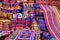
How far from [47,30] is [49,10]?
0.58m

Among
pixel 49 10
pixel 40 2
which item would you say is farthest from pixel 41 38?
pixel 40 2

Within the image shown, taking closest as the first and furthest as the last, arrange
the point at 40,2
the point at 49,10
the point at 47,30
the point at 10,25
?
1. the point at 47,30
2. the point at 10,25
3. the point at 49,10
4. the point at 40,2

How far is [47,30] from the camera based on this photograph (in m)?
2.74

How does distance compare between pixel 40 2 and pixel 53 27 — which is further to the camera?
pixel 40 2

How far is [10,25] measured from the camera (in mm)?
2934

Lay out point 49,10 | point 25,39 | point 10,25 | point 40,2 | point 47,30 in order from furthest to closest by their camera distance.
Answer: point 40,2 < point 49,10 < point 10,25 < point 47,30 < point 25,39

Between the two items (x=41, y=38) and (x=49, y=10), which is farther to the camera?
(x=49, y=10)

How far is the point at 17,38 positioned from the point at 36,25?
2.39ft

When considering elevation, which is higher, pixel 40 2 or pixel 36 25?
pixel 40 2

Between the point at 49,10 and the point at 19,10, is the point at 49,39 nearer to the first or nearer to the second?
the point at 49,10

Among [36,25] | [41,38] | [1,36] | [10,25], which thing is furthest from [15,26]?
[41,38]

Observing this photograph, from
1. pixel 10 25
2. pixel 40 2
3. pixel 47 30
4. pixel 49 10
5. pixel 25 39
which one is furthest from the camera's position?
pixel 40 2

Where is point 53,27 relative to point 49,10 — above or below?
below

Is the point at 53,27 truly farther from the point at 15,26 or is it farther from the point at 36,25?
the point at 15,26
